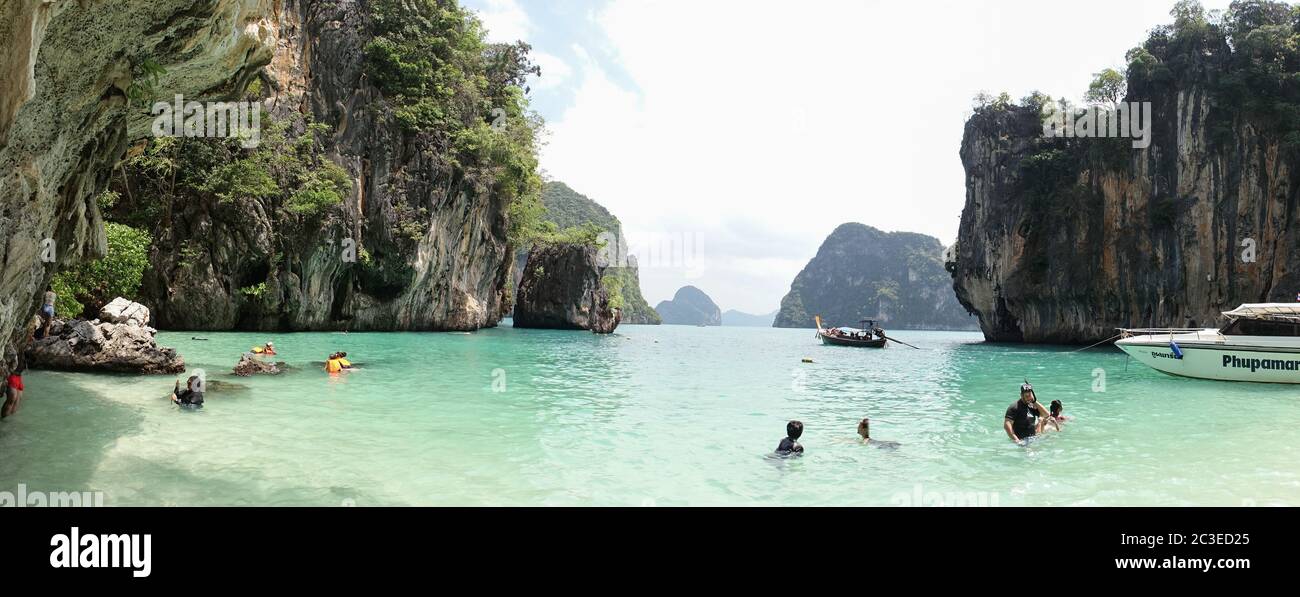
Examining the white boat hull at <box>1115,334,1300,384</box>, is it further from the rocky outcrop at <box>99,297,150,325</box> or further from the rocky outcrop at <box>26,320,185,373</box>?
the rocky outcrop at <box>99,297,150,325</box>

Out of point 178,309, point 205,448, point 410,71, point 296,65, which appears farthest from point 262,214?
point 205,448

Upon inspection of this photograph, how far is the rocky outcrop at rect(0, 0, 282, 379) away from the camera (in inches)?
164

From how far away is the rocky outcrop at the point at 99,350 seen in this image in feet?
39.4

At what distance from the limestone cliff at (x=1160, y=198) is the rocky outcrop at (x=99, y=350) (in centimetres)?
4339

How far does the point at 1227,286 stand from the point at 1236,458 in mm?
32236

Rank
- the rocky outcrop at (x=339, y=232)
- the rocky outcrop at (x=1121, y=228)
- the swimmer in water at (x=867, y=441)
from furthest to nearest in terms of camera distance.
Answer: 1. the rocky outcrop at (x=1121, y=228)
2. the rocky outcrop at (x=339, y=232)
3. the swimmer in water at (x=867, y=441)

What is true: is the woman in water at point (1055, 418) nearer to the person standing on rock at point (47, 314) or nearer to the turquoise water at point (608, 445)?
the turquoise water at point (608, 445)

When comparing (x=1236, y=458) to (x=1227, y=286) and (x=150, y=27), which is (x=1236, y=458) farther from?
(x=1227, y=286)

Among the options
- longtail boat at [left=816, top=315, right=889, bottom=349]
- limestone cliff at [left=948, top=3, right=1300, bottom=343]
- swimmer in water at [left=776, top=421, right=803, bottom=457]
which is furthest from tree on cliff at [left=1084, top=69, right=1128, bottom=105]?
A: swimmer in water at [left=776, top=421, right=803, bottom=457]

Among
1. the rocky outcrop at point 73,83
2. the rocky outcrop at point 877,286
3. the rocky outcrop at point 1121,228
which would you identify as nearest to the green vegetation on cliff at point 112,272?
the rocky outcrop at point 73,83

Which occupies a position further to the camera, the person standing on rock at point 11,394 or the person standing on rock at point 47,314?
the person standing on rock at point 47,314

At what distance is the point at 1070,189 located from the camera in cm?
3891

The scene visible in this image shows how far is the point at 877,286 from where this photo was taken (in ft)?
579

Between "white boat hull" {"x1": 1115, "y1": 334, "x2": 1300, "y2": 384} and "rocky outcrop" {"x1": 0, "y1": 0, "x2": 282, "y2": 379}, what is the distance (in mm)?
22635
